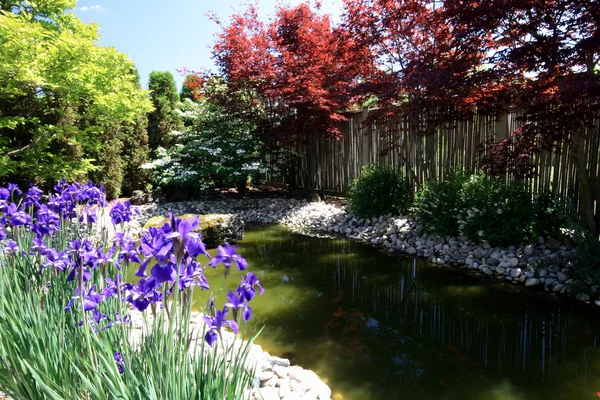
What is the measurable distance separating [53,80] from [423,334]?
14.4ft

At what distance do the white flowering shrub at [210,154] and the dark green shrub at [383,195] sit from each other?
2776mm

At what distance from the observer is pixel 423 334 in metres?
2.98

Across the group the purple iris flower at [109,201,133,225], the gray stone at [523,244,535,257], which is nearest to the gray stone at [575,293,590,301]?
the gray stone at [523,244,535,257]

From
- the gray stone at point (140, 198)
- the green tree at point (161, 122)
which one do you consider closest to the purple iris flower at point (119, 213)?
the gray stone at point (140, 198)

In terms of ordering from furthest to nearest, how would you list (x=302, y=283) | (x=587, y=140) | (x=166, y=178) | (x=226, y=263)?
(x=166, y=178)
(x=587, y=140)
(x=302, y=283)
(x=226, y=263)

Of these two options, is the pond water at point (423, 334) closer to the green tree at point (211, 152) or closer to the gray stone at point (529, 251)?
the gray stone at point (529, 251)

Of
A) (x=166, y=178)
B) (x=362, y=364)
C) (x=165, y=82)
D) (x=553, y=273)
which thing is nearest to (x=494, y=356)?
(x=362, y=364)

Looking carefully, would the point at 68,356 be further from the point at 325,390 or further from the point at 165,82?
the point at 165,82

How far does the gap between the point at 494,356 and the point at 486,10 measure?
3208 millimetres

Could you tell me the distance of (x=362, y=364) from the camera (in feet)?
8.49

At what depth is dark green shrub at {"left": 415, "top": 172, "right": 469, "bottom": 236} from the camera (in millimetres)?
4863

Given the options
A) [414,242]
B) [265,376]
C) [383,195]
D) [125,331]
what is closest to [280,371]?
[265,376]

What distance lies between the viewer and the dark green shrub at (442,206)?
16.0 ft

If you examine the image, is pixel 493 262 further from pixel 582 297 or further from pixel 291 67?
pixel 291 67
